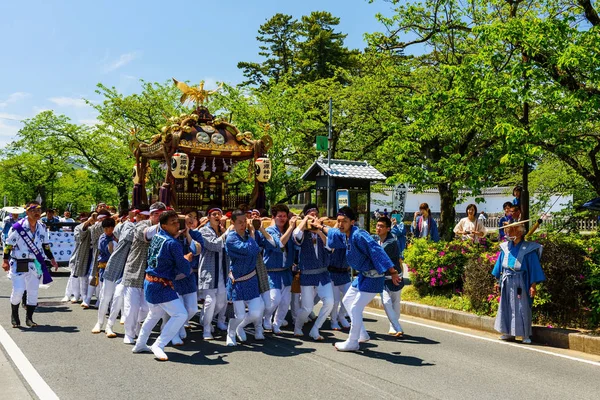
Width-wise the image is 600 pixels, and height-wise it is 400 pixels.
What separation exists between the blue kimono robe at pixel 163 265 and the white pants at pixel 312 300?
1940 mm

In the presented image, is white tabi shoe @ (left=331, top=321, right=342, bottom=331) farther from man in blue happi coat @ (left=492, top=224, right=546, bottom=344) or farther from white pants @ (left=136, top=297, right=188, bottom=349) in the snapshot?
white pants @ (left=136, top=297, right=188, bottom=349)

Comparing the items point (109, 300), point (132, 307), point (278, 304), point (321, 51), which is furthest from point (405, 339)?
point (321, 51)

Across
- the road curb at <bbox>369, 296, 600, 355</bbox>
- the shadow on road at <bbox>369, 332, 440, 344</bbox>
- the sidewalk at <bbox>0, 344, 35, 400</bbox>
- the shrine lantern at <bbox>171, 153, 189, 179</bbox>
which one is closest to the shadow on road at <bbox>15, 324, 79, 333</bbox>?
the sidewalk at <bbox>0, 344, 35, 400</bbox>

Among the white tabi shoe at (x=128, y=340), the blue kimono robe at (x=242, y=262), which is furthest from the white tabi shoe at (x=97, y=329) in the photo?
the blue kimono robe at (x=242, y=262)

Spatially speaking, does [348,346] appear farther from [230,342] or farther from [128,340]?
[128,340]

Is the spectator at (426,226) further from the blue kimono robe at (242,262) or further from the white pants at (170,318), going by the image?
the white pants at (170,318)

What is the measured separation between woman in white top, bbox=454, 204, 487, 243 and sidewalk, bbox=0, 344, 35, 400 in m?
7.68

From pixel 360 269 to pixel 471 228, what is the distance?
185 inches

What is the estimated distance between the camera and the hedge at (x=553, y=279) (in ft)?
24.8

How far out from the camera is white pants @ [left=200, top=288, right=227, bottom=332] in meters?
7.60

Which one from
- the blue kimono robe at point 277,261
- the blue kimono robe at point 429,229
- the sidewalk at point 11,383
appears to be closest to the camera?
the sidewalk at point 11,383

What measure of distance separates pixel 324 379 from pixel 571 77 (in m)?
5.88

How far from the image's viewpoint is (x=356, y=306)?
21.9 ft

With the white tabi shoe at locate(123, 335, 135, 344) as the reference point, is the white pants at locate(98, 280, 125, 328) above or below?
above
